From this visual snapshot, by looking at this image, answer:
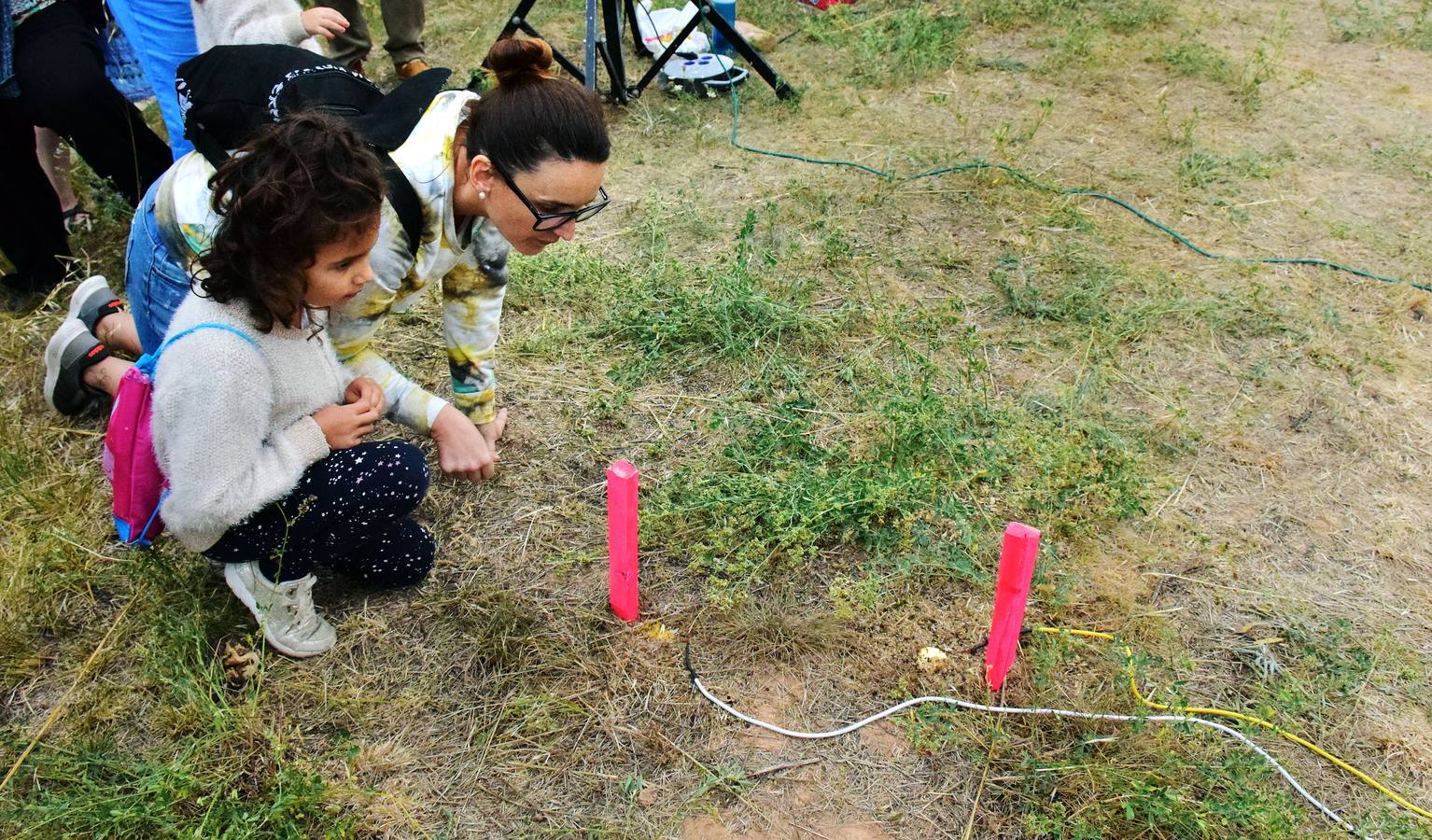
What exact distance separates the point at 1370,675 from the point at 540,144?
2273 mm

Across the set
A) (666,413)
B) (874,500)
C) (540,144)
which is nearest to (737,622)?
(874,500)

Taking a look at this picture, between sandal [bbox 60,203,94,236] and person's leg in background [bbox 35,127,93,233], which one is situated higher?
person's leg in background [bbox 35,127,93,233]

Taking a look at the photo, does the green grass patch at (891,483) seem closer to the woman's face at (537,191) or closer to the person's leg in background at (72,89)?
the woman's face at (537,191)

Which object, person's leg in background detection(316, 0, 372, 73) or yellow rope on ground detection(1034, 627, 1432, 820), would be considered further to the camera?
person's leg in background detection(316, 0, 372, 73)

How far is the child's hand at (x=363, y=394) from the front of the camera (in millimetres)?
2182

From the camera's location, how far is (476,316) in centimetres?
259

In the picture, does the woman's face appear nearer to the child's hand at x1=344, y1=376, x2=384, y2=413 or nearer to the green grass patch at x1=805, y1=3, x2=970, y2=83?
the child's hand at x1=344, y1=376, x2=384, y2=413

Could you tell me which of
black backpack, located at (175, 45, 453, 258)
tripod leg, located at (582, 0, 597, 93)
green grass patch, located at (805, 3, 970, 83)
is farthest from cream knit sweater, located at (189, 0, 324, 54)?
green grass patch, located at (805, 3, 970, 83)

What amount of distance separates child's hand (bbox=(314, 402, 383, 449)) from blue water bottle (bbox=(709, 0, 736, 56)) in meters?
4.00

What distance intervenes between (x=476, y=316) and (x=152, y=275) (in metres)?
0.73

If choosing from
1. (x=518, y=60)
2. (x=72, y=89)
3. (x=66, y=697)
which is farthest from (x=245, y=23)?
(x=66, y=697)

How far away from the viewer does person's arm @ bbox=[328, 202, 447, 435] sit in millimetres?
2145

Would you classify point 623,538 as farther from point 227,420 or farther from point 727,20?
point 727,20

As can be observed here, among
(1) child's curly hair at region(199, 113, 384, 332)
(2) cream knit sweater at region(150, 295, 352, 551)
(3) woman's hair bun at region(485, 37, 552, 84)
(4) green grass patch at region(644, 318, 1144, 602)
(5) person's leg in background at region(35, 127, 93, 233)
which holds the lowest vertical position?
(4) green grass patch at region(644, 318, 1144, 602)
